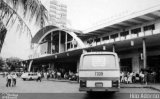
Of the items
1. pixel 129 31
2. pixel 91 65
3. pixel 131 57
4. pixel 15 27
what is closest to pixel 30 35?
pixel 15 27

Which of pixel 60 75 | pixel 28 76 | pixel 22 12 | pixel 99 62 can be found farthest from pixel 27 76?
pixel 22 12

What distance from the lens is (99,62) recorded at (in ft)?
34.4

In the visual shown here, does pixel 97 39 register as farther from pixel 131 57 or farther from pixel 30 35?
pixel 30 35

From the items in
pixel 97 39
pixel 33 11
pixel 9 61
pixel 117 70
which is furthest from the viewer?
pixel 9 61

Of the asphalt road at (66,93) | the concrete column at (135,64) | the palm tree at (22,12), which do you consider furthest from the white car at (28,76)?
the palm tree at (22,12)

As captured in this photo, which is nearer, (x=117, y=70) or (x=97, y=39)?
(x=117, y=70)

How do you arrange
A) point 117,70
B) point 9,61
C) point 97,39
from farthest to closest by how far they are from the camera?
point 9,61 < point 97,39 < point 117,70

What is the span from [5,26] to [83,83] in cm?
451

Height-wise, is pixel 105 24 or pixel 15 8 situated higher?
pixel 105 24

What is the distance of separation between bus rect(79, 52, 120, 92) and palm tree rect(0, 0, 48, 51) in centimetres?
323

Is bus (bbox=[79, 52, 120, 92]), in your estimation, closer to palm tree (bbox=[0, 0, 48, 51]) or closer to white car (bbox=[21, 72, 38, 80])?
palm tree (bbox=[0, 0, 48, 51])

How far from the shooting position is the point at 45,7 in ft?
29.6

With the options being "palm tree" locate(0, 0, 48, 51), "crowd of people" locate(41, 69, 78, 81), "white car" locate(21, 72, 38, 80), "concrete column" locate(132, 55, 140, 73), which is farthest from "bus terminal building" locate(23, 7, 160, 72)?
"palm tree" locate(0, 0, 48, 51)

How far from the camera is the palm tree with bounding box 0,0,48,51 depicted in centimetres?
856
